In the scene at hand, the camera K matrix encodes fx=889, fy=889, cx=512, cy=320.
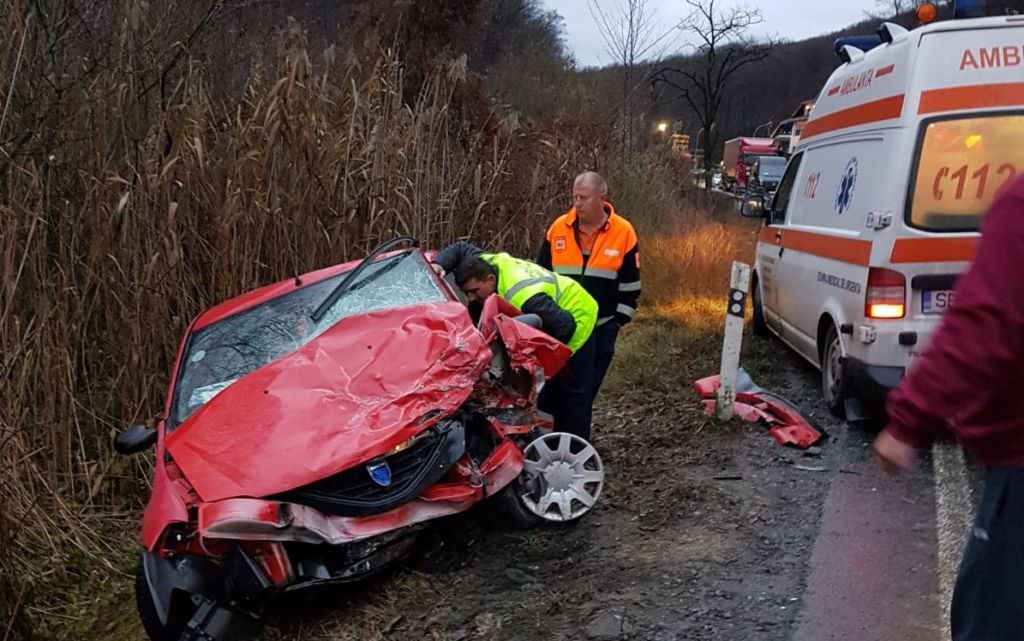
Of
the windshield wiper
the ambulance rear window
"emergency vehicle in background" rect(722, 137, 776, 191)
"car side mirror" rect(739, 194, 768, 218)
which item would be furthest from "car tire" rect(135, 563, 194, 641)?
"emergency vehicle in background" rect(722, 137, 776, 191)

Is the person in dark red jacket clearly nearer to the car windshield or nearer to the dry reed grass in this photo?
the car windshield

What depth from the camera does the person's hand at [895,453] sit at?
78.4 inches

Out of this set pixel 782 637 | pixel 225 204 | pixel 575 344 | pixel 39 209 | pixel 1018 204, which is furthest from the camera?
pixel 225 204

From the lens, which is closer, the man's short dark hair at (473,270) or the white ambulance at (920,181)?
the man's short dark hair at (473,270)

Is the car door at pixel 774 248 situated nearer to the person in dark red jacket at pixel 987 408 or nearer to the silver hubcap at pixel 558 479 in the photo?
the silver hubcap at pixel 558 479

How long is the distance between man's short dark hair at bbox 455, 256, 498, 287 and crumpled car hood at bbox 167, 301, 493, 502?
516 millimetres

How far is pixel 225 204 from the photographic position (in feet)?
17.5

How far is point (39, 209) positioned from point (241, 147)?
4.41ft

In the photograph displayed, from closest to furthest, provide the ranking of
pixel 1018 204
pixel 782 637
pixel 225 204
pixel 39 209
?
1. pixel 1018 204
2. pixel 782 637
3. pixel 39 209
4. pixel 225 204

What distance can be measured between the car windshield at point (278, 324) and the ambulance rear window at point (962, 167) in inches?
116

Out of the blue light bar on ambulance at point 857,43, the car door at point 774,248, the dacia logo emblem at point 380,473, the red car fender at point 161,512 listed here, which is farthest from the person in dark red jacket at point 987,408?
the car door at point 774,248

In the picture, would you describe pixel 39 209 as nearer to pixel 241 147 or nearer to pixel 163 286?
pixel 163 286

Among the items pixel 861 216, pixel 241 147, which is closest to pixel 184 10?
pixel 241 147

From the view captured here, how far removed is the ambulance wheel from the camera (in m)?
6.05
